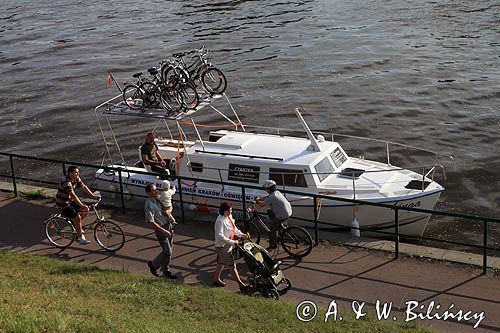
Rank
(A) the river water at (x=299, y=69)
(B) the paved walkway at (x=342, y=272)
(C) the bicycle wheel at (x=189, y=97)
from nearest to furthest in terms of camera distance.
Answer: (B) the paved walkway at (x=342, y=272) < (C) the bicycle wheel at (x=189, y=97) < (A) the river water at (x=299, y=69)

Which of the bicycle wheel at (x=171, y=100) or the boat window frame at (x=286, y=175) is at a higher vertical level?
the bicycle wheel at (x=171, y=100)

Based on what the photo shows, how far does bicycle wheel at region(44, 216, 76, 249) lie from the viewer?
645 inches

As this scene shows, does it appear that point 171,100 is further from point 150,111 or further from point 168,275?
point 168,275

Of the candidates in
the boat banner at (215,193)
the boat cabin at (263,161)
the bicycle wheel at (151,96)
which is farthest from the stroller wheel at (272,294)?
the bicycle wheel at (151,96)

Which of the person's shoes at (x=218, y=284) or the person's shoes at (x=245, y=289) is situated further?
the person's shoes at (x=218, y=284)

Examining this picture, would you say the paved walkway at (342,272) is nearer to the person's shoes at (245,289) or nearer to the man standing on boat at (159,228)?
the person's shoes at (245,289)

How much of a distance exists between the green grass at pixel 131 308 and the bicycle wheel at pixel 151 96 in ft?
22.4

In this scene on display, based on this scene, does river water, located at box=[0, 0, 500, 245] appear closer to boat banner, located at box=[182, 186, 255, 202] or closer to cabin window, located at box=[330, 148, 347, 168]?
cabin window, located at box=[330, 148, 347, 168]

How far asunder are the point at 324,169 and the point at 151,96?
5.11 meters

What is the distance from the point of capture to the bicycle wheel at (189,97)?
66.0ft

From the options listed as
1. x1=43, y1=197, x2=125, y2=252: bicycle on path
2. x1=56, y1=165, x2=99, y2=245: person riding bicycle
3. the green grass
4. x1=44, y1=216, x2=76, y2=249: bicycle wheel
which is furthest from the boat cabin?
the green grass

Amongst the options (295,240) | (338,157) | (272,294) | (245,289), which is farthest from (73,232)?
(338,157)

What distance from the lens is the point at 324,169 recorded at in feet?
63.5

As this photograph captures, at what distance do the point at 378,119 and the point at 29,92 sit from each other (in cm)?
1913
